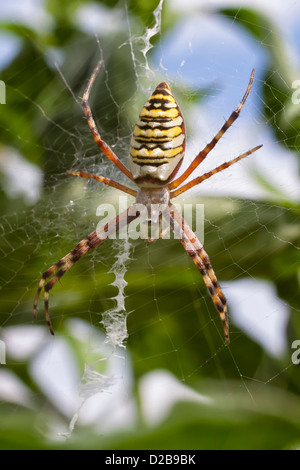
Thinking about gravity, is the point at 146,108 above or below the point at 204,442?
above

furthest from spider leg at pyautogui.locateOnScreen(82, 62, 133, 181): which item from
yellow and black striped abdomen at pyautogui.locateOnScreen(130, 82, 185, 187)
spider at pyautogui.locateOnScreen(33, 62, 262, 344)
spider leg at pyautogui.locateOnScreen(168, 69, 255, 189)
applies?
spider leg at pyautogui.locateOnScreen(168, 69, 255, 189)

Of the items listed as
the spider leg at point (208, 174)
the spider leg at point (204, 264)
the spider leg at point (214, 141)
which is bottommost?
the spider leg at point (204, 264)

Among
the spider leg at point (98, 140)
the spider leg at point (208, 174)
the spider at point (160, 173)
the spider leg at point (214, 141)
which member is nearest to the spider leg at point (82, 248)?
the spider at point (160, 173)

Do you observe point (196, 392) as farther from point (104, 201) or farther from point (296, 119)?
point (104, 201)

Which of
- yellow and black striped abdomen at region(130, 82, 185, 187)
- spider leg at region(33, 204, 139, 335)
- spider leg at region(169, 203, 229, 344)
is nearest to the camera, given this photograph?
yellow and black striped abdomen at region(130, 82, 185, 187)

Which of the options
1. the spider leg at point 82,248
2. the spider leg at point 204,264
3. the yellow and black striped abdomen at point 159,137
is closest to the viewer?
the yellow and black striped abdomen at point 159,137

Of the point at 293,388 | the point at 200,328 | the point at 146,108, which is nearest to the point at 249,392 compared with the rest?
the point at 293,388

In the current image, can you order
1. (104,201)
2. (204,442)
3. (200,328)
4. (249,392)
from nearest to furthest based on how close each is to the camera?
(204,442) → (249,392) → (200,328) → (104,201)

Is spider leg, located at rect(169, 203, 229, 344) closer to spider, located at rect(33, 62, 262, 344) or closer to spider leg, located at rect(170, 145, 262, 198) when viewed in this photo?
spider, located at rect(33, 62, 262, 344)

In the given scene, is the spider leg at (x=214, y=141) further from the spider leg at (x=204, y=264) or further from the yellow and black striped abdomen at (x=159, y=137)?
the spider leg at (x=204, y=264)
